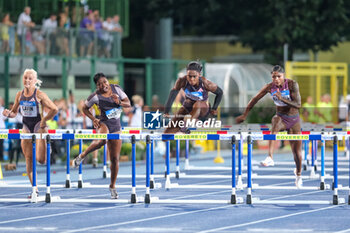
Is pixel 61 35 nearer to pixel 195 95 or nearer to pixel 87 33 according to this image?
pixel 87 33

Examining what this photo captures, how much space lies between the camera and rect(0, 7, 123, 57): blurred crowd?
3148cm

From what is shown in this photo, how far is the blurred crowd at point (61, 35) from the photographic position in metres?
31.5

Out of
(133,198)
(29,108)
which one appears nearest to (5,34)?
(29,108)

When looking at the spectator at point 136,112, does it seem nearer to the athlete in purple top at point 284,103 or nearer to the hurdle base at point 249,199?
the athlete in purple top at point 284,103

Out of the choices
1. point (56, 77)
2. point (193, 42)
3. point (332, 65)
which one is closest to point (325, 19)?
point (332, 65)

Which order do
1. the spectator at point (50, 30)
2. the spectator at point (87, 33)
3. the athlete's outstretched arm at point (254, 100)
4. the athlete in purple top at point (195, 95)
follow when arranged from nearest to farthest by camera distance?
the athlete in purple top at point (195, 95) < the athlete's outstretched arm at point (254, 100) < the spectator at point (50, 30) < the spectator at point (87, 33)

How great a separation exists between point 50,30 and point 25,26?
89 centimetres

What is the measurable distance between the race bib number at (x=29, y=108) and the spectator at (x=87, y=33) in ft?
49.9

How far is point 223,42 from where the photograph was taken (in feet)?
185

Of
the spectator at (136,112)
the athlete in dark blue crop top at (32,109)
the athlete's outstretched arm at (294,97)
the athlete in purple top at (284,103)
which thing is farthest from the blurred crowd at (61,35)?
the athlete's outstretched arm at (294,97)

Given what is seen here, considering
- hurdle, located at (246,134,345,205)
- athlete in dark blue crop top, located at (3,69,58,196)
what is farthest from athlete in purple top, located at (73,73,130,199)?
hurdle, located at (246,134,345,205)

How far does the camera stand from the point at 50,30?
3250 centimetres

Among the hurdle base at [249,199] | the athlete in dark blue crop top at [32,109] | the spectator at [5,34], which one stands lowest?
the hurdle base at [249,199]

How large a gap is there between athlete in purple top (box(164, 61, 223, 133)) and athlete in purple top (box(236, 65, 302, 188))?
3.06ft
